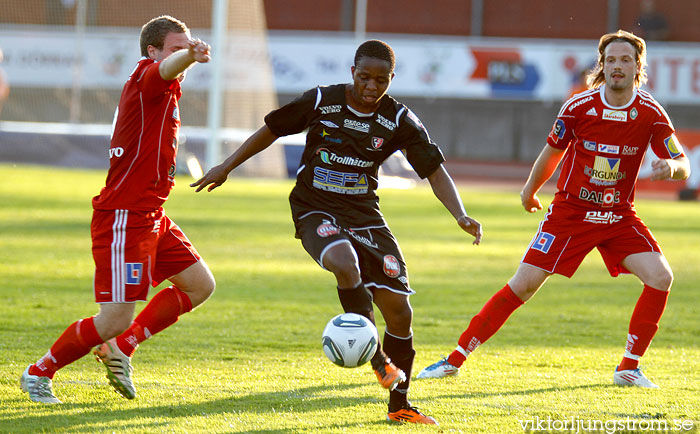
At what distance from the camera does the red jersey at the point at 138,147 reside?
198 inches

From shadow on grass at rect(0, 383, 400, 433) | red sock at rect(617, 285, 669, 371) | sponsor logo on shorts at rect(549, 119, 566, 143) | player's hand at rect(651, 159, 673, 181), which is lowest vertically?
shadow on grass at rect(0, 383, 400, 433)

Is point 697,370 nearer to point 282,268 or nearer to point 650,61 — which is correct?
point 282,268

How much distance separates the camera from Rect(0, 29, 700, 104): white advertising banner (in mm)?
28469

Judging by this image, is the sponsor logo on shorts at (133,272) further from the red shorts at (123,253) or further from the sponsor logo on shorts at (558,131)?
the sponsor logo on shorts at (558,131)

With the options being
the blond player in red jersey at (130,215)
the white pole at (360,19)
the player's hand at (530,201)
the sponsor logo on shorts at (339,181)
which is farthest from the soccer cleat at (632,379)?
the white pole at (360,19)

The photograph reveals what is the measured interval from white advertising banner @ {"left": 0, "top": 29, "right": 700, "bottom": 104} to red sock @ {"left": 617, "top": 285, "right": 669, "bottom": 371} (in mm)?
22910

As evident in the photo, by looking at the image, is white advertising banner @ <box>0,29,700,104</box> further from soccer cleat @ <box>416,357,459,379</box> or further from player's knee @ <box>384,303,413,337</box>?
player's knee @ <box>384,303,413,337</box>

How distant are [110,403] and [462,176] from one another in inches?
1039

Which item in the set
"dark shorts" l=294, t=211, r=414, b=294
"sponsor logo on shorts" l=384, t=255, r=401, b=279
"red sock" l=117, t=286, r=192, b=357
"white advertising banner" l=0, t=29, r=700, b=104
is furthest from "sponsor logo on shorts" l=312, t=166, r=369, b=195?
"white advertising banner" l=0, t=29, r=700, b=104

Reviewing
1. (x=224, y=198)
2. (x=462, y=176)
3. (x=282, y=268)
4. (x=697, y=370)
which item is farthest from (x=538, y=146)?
(x=697, y=370)

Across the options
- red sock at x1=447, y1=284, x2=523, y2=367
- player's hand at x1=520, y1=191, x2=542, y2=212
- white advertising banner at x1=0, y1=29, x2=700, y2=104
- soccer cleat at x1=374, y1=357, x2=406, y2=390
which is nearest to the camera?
soccer cleat at x1=374, y1=357, x2=406, y2=390

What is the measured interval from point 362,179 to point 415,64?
86.1 ft

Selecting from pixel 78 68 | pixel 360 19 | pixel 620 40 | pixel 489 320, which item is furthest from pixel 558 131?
pixel 360 19

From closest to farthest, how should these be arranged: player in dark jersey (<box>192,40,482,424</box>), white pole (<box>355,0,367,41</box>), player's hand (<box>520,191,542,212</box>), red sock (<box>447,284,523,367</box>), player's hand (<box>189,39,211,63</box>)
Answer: player's hand (<box>189,39,211,63</box>) < player in dark jersey (<box>192,40,482,424</box>) < red sock (<box>447,284,523,367</box>) < player's hand (<box>520,191,542,212</box>) < white pole (<box>355,0,367,41</box>)
